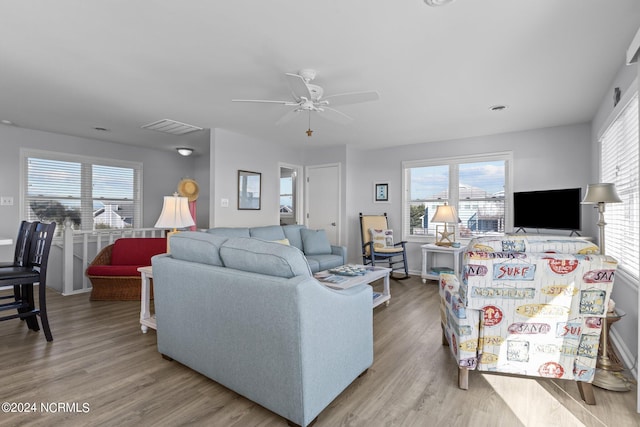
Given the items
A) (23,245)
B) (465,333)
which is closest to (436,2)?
(465,333)

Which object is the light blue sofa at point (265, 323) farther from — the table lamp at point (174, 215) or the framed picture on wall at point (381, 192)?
the framed picture on wall at point (381, 192)

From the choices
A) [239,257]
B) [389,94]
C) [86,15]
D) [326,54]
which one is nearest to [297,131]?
[389,94]

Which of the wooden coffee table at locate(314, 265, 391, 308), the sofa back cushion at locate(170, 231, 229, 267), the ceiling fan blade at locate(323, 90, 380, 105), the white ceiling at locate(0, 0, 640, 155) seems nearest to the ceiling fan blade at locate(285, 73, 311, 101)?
the white ceiling at locate(0, 0, 640, 155)

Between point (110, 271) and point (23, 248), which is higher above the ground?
point (23, 248)

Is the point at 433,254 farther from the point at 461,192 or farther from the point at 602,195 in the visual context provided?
the point at 602,195

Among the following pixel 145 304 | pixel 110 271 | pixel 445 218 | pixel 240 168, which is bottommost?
pixel 145 304

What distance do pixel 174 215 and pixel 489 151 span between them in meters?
4.63

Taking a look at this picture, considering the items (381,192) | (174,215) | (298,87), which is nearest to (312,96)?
(298,87)

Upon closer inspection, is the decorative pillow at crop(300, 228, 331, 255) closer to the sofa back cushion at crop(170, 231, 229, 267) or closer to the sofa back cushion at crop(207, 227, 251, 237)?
the sofa back cushion at crop(207, 227, 251, 237)

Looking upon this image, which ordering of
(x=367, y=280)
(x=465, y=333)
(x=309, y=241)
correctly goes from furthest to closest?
(x=309, y=241) < (x=367, y=280) < (x=465, y=333)

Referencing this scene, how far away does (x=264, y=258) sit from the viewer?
1.72 metres

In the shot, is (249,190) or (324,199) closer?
(249,190)

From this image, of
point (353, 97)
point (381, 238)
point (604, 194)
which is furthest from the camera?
point (381, 238)

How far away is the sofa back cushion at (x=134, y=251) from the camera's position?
426 centimetres
